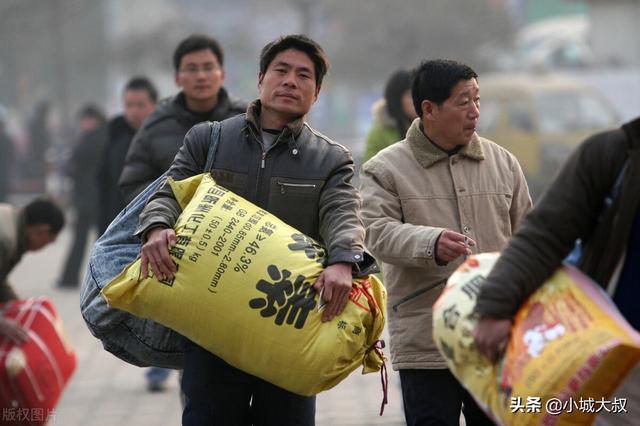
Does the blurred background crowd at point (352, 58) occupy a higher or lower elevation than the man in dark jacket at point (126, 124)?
lower

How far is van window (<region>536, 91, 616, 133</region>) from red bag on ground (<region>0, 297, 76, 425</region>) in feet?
47.5

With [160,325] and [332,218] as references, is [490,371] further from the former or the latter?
[160,325]

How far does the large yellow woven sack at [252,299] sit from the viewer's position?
4.05m

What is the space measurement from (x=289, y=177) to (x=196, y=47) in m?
2.12

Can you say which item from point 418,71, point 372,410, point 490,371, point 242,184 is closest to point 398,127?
point 372,410

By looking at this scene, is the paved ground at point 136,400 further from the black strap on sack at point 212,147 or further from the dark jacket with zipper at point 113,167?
the black strap on sack at point 212,147

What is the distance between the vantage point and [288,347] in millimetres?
4043

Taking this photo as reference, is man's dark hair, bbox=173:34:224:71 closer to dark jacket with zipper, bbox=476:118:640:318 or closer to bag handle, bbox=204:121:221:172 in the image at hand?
bag handle, bbox=204:121:221:172

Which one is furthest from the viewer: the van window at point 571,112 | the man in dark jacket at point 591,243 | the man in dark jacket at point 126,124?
the van window at point 571,112

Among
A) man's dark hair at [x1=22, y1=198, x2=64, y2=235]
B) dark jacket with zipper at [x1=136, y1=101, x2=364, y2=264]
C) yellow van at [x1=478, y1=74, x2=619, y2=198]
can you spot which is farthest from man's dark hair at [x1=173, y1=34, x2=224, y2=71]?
yellow van at [x1=478, y1=74, x2=619, y2=198]

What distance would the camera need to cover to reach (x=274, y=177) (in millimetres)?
4363

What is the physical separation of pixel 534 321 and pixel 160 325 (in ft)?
5.48

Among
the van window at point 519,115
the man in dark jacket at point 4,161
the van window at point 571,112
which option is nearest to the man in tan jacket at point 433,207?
the man in dark jacket at point 4,161

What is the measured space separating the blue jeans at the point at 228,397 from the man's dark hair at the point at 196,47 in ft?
7.34
